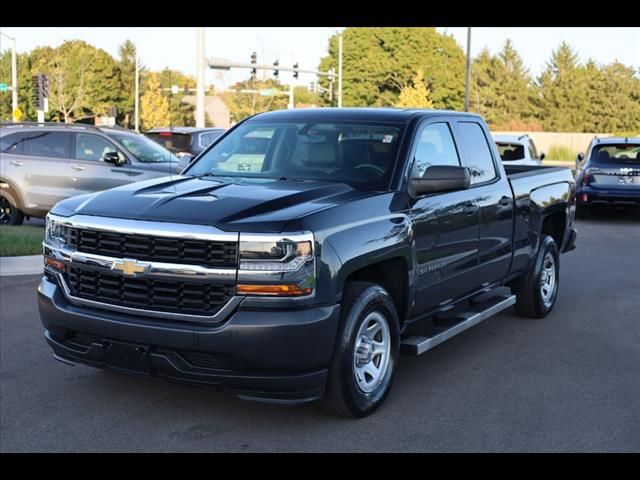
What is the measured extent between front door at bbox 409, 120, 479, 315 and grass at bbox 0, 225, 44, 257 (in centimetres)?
646

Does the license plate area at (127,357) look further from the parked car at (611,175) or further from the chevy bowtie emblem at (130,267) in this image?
the parked car at (611,175)

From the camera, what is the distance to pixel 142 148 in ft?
46.6

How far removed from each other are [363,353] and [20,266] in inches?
244

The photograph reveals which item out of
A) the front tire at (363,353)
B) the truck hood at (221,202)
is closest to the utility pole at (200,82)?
the truck hood at (221,202)

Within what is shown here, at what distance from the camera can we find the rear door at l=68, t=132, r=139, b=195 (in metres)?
13.5

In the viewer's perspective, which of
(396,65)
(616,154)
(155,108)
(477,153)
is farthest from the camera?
(396,65)

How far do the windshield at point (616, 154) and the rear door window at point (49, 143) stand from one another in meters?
10.6

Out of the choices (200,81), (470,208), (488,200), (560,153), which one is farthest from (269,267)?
(560,153)

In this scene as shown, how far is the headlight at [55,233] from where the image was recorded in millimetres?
4863

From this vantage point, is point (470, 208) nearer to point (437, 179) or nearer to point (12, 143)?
point (437, 179)

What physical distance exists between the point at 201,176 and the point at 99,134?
8.51 m

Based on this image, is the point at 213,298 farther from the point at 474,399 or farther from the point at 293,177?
the point at 474,399

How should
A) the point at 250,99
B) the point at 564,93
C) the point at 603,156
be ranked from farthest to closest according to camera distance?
the point at 250,99 < the point at 564,93 < the point at 603,156

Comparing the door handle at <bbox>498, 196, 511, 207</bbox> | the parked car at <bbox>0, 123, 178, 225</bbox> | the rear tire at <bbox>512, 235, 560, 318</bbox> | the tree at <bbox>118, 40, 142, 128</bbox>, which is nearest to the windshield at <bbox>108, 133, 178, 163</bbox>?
the parked car at <bbox>0, 123, 178, 225</bbox>
